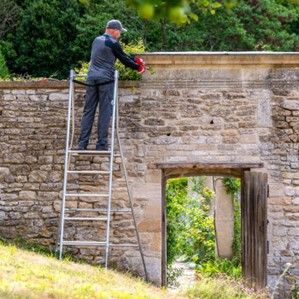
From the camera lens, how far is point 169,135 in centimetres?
1043

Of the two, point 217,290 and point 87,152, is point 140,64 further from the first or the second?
point 217,290

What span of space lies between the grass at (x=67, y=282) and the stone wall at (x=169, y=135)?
2.44 feet

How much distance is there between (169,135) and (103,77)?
Answer: 1256mm

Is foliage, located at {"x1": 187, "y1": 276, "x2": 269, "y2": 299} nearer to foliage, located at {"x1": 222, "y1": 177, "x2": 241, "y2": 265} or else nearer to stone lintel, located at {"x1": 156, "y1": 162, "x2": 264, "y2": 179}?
stone lintel, located at {"x1": 156, "y1": 162, "x2": 264, "y2": 179}

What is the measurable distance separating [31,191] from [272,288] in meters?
3.43

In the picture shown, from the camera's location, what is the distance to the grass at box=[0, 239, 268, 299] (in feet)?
23.4

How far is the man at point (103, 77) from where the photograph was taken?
32.2 feet

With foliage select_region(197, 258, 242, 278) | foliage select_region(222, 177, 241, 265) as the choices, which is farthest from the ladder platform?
foliage select_region(222, 177, 241, 265)

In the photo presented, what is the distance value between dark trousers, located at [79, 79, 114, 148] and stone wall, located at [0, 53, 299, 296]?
51cm

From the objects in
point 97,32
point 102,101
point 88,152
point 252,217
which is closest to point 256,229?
point 252,217

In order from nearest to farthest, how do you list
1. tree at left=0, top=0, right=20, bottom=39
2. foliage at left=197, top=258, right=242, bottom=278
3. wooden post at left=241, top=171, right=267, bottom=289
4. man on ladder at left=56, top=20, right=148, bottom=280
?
man on ladder at left=56, top=20, right=148, bottom=280, wooden post at left=241, top=171, right=267, bottom=289, foliage at left=197, top=258, right=242, bottom=278, tree at left=0, top=0, right=20, bottom=39

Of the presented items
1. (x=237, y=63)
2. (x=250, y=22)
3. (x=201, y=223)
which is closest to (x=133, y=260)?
(x=237, y=63)

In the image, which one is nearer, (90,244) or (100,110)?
(90,244)

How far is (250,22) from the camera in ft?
81.4
